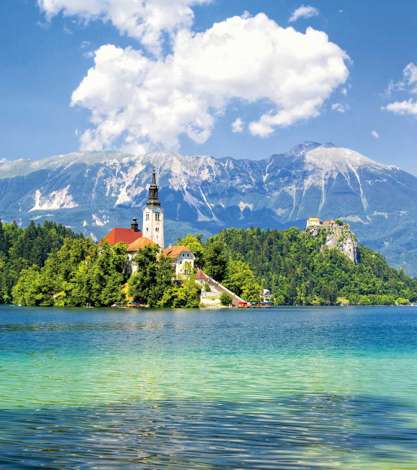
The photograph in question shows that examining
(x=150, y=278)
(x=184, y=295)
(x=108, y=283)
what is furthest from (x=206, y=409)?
(x=184, y=295)

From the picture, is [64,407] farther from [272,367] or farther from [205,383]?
[272,367]

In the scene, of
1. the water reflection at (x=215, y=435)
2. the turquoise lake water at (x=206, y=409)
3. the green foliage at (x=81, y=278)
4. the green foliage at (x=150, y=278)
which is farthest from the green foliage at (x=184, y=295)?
the water reflection at (x=215, y=435)

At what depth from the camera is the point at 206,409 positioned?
30.4m

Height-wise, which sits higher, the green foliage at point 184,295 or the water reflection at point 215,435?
the green foliage at point 184,295

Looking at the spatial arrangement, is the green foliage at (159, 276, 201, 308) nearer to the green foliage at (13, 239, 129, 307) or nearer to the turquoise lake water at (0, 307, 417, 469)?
the green foliage at (13, 239, 129, 307)

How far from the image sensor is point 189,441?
24.0 m

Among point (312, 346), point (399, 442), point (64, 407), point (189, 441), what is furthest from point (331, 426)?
point (312, 346)

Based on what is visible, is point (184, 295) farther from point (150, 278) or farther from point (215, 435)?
point (215, 435)

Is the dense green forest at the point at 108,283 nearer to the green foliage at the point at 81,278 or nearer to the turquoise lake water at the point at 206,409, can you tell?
the green foliage at the point at 81,278

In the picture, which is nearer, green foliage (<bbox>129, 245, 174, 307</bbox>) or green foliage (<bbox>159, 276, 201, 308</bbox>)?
green foliage (<bbox>129, 245, 174, 307</bbox>)

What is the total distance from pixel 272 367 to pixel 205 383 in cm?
990

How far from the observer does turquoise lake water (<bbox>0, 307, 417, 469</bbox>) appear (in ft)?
72.2

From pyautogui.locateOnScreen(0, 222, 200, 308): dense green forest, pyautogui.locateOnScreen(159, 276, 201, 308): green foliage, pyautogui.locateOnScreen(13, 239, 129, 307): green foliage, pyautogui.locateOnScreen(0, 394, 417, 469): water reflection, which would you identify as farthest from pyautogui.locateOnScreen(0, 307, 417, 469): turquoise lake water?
pyautogui.locateOnScreen(159, 276, 201, 308): green foliage

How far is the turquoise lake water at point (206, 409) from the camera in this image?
22.0 metres
